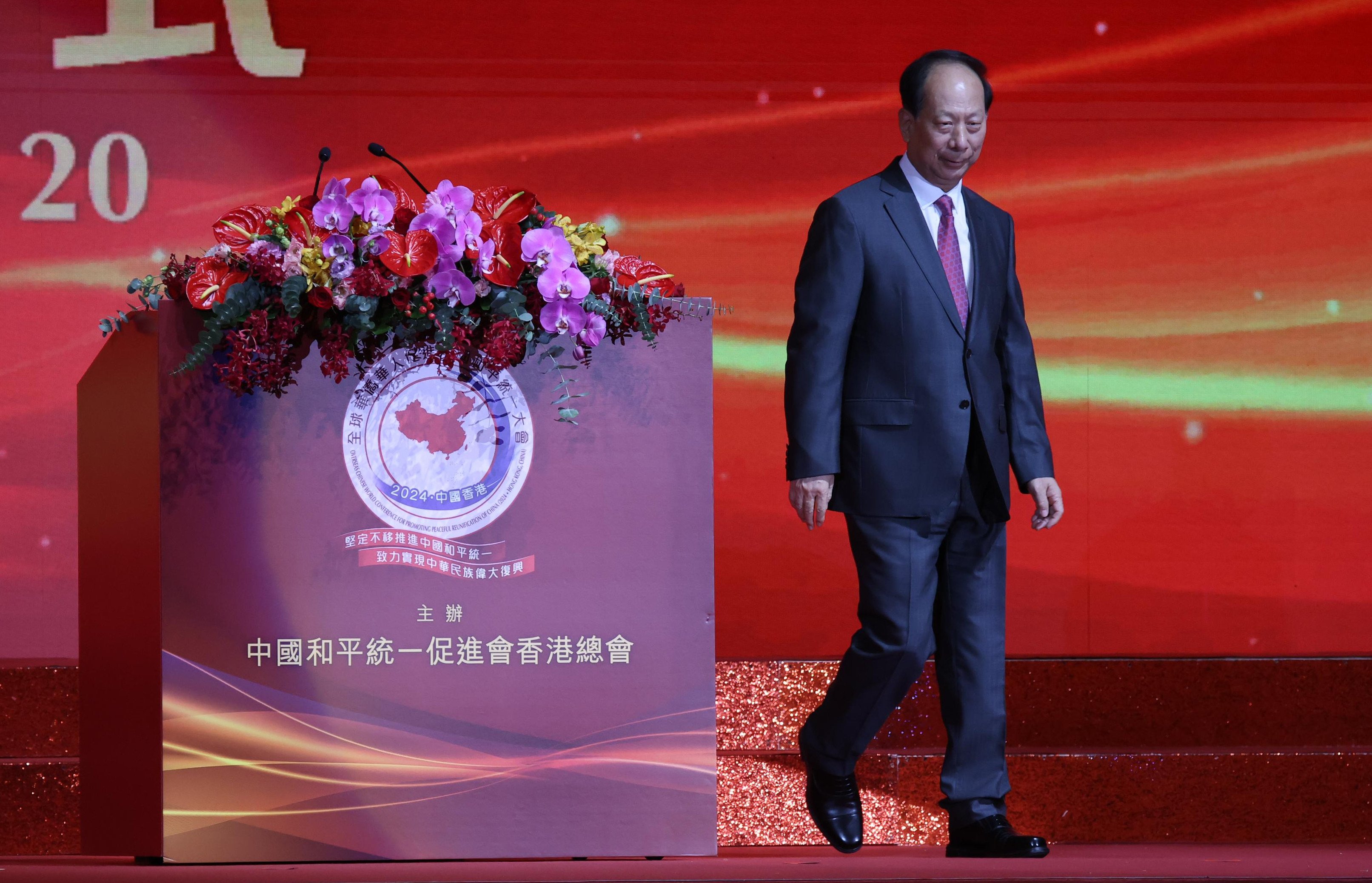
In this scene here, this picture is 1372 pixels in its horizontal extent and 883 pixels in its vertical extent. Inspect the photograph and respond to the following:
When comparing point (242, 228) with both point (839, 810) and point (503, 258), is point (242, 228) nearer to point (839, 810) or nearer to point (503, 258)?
point (503, 258)

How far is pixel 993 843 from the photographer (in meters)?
2.15

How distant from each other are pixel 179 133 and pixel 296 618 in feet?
7.10

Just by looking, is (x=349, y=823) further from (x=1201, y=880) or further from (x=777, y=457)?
(x=777, y=457)

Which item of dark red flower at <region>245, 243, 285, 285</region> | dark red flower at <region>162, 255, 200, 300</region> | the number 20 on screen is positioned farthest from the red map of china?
the number 20 on screen

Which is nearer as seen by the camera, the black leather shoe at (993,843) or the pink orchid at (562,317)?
the pink orchid at (562,317)

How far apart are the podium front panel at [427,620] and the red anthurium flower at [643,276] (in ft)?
0.32

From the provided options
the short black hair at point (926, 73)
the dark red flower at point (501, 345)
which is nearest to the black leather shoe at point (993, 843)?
the dark red flower at point (501, 345)

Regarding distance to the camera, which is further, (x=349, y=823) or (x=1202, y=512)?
(x=1202, y=512)

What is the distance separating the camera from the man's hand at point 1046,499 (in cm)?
232

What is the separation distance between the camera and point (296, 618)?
1875mm

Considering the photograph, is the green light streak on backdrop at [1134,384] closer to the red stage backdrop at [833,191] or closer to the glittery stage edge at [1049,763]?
the red stage backdrop at [833,191]

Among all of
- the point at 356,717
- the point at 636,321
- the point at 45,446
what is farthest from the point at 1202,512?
the point at 45,446

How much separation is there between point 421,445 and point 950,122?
1041 mm

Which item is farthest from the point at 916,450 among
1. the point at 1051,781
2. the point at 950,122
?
the point at 1051,781
